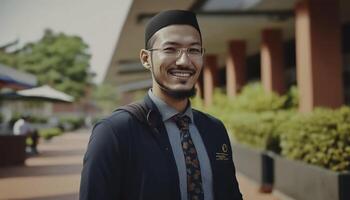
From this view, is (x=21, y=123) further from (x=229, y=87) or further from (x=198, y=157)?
(x=198, y=157)

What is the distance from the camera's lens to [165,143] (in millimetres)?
1904

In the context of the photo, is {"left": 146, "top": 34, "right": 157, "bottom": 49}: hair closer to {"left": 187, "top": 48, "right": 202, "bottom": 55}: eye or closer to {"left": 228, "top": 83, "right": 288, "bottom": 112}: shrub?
{"left": 187, "top": 48, "right": 202, "bottom": 55}: eye

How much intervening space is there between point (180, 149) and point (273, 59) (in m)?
17.7

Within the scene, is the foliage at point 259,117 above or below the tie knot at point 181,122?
below

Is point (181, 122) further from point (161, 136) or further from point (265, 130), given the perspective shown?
point (265, 130)

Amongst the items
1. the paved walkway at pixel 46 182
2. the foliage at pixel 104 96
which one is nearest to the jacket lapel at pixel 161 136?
the paved walkway at pixel 46 182

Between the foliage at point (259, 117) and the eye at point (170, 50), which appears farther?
the foliage at point (259, 117)

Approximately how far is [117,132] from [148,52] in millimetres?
366

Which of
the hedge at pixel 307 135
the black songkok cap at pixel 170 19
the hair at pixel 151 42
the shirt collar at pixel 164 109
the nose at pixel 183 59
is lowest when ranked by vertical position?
the hedge at pixel 307 135

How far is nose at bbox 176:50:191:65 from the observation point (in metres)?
1.91

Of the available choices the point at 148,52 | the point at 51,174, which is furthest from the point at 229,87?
the point at 148,52

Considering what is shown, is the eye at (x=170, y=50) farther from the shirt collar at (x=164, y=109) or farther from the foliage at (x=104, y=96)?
the foliage at (x=104, y=96)

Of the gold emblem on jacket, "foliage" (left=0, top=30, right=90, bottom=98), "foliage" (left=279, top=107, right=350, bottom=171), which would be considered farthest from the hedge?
"foliage" (left=0, top=30, right=90, bottom=98)

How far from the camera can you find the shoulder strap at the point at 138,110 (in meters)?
1.93
